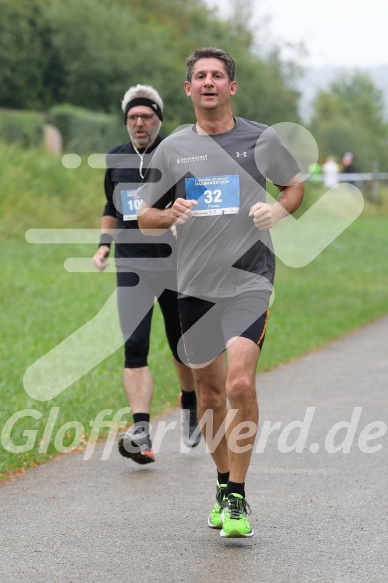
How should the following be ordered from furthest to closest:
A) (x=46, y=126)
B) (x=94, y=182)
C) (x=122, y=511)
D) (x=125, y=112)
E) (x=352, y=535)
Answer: (x=46, y=126) < (x=94, y=182) < (x=125, y=112) < (x=122, y=511) < (x=352, y=535)

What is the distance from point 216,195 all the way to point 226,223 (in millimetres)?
145

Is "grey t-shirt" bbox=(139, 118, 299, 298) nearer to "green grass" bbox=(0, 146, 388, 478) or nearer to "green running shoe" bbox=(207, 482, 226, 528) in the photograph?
"green running shoe" bbox=(207, 482, 226, 528)

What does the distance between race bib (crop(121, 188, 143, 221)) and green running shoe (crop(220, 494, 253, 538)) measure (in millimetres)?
2596

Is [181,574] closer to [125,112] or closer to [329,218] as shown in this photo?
[125,112]

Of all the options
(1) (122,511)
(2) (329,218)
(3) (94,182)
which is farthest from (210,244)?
(2) (329,218)

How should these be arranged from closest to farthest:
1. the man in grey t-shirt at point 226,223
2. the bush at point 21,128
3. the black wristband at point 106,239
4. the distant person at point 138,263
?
the man in grey t-shirt at point 226,223
the distant person at point 138,263
the black wristband at point 106,239
the bush at point 21,128

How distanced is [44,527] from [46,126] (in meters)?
29.7

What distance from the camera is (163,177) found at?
Result: 19.7 ft

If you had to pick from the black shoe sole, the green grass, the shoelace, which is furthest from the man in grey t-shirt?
the green grass

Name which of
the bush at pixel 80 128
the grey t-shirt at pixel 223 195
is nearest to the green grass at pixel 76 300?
the grey t-shirt at pixel 223 195

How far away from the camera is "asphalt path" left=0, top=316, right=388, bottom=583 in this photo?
5242 mm

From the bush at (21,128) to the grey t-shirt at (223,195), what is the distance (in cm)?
2508

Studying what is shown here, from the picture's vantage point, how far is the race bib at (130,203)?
25.9 ft

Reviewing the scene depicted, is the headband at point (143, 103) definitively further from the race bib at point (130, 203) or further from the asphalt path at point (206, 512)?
the asphalt path at point (206, 512)
